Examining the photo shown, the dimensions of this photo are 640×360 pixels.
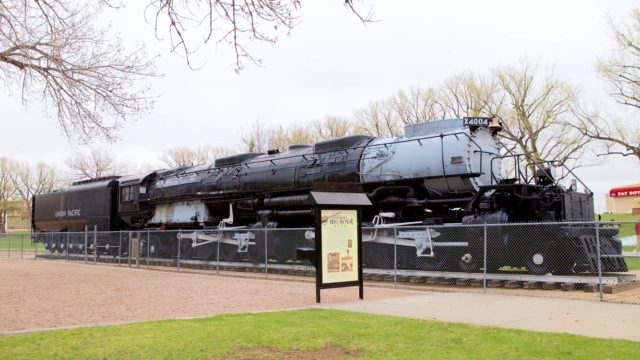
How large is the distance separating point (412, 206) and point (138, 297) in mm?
7563

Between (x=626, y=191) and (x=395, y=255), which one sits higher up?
(x=626, y=191)

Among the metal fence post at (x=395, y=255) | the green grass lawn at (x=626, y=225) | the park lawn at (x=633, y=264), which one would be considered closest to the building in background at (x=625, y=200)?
the green grass lawn at (x=626, y=225)

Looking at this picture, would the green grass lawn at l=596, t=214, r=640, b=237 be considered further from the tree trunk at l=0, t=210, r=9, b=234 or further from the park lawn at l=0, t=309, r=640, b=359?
the tree trunk at l=0, t=210, r=9, b=234

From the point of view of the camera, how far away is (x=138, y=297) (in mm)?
13242

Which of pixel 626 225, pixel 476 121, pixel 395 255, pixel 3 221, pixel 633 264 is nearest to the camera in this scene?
pixel 395 255

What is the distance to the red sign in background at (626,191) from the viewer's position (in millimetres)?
62984

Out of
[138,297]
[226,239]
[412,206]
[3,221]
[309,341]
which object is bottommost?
[138,297]

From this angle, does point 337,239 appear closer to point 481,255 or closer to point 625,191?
point 481,255

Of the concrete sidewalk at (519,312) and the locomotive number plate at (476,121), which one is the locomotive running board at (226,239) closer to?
the locomotive number plate at (476,121)

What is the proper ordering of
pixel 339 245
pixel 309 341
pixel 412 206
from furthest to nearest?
pixel 412 206 < pixel 339 245 < pixel 309 341

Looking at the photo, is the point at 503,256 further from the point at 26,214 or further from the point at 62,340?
the point at 26,214

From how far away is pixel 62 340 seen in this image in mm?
7531

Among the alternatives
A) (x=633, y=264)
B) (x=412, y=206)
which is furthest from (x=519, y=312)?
(x=633, y=264)

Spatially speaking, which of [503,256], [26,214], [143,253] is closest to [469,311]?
[503,256]
